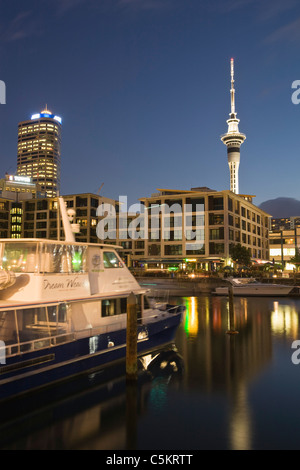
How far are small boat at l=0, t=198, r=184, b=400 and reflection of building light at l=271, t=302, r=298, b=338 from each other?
46.0 ft

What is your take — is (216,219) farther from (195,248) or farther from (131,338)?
(131,338)

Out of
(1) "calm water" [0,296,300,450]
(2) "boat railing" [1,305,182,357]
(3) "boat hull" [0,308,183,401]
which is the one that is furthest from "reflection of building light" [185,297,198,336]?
(2) "boat railing" [1,305,182,357]

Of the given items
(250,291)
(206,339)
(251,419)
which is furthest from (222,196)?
(251,419)

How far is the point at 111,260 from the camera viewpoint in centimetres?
1750

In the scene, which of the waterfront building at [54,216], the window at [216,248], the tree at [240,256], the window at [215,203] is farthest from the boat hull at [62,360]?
the waterfront building at [54,216]

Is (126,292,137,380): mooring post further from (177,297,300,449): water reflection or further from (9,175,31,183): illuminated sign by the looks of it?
(9,175,31,183): illuminated sign

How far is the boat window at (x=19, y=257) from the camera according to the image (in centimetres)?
1378

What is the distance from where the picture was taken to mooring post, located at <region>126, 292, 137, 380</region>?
13.9 metres

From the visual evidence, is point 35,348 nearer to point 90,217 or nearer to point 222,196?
point 222,196

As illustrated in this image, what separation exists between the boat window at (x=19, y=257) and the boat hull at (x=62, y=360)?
3228 mm

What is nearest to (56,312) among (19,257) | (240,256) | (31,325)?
(31,325)

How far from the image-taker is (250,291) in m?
50.0

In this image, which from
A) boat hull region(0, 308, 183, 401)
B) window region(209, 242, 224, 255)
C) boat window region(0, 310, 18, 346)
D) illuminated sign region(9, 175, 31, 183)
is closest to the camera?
boat hull region(0, 308, 183, 401)

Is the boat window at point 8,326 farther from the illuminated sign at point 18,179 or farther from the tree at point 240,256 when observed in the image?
the illuminated sign at point 18,179
